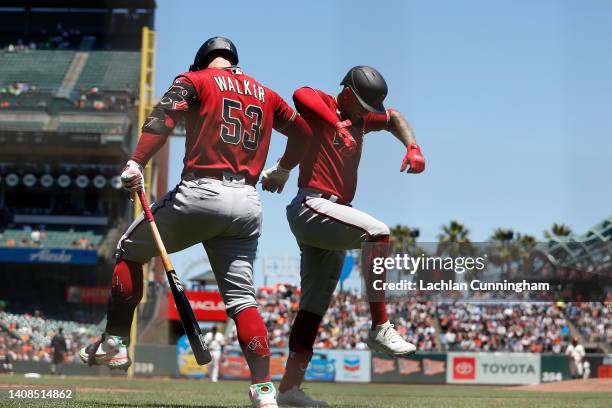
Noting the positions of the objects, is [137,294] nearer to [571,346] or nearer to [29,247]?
[571,346]

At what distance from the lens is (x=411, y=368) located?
25.3m

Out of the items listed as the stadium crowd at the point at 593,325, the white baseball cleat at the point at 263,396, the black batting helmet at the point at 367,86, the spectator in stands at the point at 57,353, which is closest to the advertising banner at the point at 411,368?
the stadium crowd at the point at 593,325

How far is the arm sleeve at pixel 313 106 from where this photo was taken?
5801 mm

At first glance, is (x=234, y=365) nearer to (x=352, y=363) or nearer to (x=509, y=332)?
(x=352, y=363)

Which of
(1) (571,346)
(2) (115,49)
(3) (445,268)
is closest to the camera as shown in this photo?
(3) (445,268)

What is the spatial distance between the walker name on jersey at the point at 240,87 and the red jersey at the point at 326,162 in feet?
2.44

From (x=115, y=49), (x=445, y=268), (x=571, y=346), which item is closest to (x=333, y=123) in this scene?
(x=445, y=268)

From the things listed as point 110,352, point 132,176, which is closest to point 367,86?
point 132,176

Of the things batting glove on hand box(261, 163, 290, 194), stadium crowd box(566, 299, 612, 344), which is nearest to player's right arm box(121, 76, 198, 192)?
batting glove on hand box(261, 163, 290, 194)

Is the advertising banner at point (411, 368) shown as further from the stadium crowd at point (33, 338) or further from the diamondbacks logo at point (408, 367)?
the stadium crowd at point (33, 338)

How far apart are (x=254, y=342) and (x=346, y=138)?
1.59 meters

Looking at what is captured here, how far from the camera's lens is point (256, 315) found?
4961mm

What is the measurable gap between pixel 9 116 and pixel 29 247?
521 cm

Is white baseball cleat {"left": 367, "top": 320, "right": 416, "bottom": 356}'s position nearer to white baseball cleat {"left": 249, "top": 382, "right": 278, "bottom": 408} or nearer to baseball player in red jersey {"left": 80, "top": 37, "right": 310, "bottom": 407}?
baseball player in red jersey {"left": 80, "top": 37, "right": 310, "bottom": 407}
